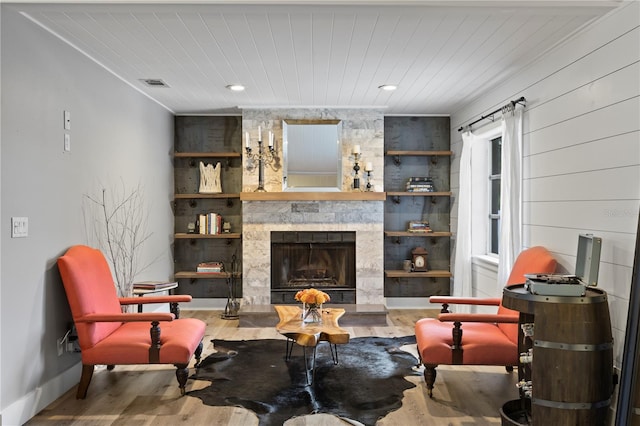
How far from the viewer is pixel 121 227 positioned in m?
4.81

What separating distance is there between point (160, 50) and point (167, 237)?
116 inches

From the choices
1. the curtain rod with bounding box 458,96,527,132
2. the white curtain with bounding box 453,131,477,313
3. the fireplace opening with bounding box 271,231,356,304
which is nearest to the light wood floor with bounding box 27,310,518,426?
the white curtain with bounding box 453,131,477,313

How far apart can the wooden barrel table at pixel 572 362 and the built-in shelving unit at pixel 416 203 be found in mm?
4090

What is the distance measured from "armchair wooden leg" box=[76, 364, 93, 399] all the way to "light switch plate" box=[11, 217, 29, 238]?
982 millimetres

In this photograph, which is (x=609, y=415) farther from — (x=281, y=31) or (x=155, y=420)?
(x=281, y=31)

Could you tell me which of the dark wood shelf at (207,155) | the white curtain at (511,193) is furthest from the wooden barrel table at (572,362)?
the dark wood shelf at (207,155)

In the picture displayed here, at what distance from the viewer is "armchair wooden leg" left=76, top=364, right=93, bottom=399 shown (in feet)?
11.6

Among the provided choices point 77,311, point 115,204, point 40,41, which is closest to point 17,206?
point 77,311

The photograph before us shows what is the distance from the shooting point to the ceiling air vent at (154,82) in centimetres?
485

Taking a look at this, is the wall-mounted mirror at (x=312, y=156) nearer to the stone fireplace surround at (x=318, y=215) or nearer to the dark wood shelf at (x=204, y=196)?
the stone fireplace surround at (x=318, y=215)

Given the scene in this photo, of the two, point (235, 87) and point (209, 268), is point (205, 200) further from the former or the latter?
point (235, 87)

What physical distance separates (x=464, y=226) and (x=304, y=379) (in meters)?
2.75

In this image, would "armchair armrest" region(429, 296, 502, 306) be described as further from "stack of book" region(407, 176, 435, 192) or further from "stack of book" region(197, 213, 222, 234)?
"stack of book" region(197, 213, 222, 234)

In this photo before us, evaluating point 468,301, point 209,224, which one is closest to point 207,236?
point 209,224
